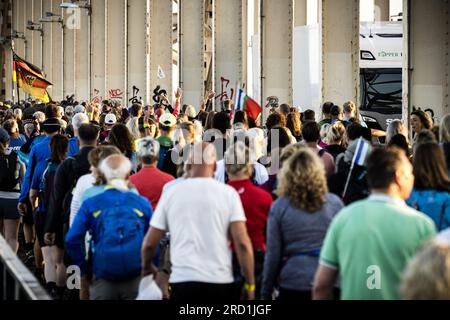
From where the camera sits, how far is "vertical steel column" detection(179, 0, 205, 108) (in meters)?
36.3

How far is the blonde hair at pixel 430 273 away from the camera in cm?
400

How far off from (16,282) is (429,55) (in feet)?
49.2

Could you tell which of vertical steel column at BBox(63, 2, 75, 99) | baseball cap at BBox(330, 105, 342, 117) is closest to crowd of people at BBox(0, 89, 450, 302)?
baseball cap at BBox(330, 105, 342, 117)

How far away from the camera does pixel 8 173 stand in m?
13.3

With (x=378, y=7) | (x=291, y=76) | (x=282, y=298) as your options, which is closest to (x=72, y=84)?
(x=378, y=7)

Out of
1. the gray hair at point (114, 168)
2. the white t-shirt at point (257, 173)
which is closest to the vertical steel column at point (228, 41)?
the white t-shirt at point (257, 173)

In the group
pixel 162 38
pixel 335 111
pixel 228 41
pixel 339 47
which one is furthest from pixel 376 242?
pixel 162 38

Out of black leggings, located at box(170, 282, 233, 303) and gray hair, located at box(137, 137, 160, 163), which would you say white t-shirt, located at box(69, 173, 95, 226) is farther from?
black leggings, located at box(170, 282, 233, 303)

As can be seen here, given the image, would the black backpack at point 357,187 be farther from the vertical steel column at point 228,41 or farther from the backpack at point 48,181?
the vertical steel column at point 228,41

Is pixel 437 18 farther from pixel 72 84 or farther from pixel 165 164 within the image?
pixel 72 84

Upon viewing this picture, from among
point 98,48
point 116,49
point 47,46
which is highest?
point 47,46

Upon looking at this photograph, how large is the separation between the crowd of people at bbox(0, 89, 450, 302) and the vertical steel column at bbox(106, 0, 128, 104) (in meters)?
33.5

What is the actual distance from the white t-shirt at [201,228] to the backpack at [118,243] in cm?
70

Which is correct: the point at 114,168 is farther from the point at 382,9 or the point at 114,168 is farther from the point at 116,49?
the point at 382,9
